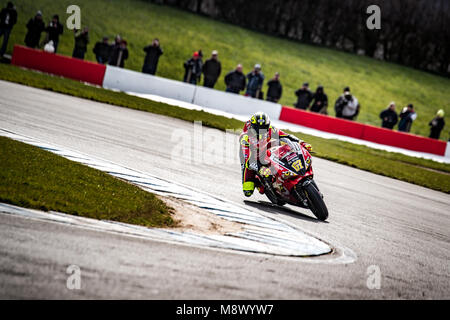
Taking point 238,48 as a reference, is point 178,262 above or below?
below

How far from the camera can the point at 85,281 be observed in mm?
4129

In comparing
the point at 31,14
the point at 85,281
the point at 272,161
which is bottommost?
the point at 85,281

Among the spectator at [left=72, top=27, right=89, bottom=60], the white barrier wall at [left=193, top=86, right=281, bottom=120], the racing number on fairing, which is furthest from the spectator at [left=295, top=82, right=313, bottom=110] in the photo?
the racing number on fairing

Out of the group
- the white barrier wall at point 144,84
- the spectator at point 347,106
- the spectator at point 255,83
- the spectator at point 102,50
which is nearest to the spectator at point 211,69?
the white barrier wall at point 144,84

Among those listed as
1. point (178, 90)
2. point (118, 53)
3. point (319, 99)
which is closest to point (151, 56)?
point (118, 53)

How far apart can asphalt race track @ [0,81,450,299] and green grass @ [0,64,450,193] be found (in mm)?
4009

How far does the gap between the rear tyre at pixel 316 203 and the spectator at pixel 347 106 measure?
55.1 feet

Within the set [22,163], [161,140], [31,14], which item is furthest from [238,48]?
[22,163]

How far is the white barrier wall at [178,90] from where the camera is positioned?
76.4 ft

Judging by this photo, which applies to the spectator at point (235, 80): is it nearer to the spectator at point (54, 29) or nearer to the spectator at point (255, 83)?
the spectator at point (255, 83)

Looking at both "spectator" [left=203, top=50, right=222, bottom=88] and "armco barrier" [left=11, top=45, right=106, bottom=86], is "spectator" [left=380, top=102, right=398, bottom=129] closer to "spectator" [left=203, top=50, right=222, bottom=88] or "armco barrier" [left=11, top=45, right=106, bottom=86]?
"spectator" [left=203, top=50, right=222, bottom=88]

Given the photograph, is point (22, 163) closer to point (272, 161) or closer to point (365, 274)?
point (272, 161)

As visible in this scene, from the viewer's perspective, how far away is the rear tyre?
8.05 metres

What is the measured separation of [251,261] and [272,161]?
3124 mm
